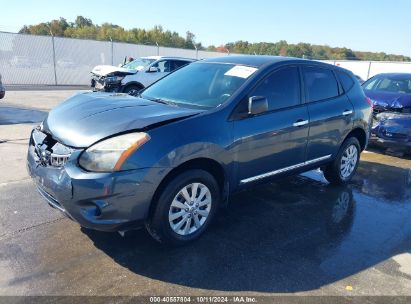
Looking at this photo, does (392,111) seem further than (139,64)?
No

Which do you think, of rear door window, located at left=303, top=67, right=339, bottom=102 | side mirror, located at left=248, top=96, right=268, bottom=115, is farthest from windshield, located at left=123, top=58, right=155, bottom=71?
side mirror, located at left=248, top=96, right=268, bottom=115

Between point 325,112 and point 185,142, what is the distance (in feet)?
7.78

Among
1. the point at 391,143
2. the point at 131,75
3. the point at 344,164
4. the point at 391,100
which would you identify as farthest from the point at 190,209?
the point at 131,75

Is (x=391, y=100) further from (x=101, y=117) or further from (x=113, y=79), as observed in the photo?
(x=113, y=79)

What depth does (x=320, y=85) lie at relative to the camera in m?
5.05

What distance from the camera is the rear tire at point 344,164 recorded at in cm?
552

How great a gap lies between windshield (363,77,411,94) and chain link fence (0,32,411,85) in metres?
16.2

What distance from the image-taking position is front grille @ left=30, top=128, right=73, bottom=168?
3.21 metres

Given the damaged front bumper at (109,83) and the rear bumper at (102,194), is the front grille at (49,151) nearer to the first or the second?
the rear bumper at (102,194)

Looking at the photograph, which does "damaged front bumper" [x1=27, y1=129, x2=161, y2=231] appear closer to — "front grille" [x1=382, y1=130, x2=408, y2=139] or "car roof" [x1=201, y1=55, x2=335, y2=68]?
"car roof" [x1=201, y1=55, x2=335, y2=68]

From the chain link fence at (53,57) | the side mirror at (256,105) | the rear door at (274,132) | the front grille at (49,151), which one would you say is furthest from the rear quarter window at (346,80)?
the chain link fence at (53,57)

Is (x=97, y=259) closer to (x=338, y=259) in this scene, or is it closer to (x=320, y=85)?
(x=338, y=259)

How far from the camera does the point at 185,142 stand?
11.0 ft

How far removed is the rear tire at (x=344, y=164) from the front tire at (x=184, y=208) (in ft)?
8.02
